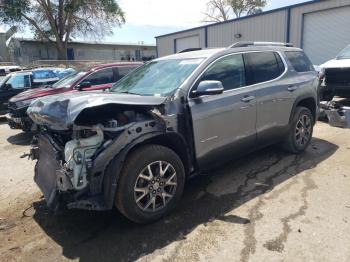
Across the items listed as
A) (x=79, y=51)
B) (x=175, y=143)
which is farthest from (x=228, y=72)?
(x=79, y=51)

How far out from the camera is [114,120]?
3.41m

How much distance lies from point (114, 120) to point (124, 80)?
175 cm

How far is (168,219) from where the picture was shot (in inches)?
147

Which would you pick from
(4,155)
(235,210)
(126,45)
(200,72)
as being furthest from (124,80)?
(126,45)

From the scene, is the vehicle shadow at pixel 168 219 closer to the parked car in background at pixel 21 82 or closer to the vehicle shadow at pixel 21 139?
the vehicle shadow at pixel 21 139

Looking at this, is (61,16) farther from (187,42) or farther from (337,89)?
(337,89)

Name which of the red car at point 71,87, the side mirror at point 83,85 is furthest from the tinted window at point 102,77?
the side mirror at point 83,85

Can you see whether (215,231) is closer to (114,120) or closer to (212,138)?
(212,138)

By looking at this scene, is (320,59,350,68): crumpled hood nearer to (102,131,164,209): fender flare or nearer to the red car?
the red car

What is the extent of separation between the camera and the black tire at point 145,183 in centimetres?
333

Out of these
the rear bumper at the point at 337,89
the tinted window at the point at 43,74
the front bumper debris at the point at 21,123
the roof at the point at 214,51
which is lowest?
the front bumper debris at the point at 21,123

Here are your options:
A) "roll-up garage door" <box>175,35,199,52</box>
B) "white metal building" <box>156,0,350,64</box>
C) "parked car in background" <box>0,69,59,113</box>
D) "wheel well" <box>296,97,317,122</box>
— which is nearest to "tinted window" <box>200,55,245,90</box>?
"wheel well" <box>296,97,317,122</box>

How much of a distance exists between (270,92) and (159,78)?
165 centimetres

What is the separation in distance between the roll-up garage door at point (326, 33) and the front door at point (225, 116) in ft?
→ 44.3
